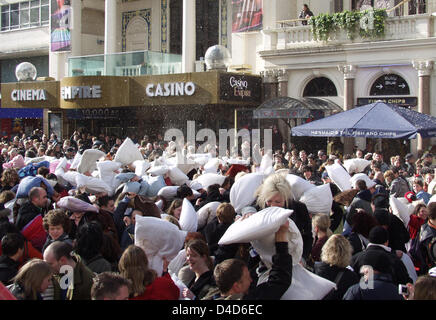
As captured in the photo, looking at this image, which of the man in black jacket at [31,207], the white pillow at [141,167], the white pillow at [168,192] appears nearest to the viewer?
the man in black jacket at [31,207]

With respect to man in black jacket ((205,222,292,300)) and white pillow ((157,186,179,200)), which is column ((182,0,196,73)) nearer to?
white pillow ((157,186,179,200))

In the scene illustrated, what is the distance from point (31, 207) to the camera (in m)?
6.88

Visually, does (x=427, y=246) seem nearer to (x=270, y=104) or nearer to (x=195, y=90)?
(x=270, y=104)

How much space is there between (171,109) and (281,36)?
604cm

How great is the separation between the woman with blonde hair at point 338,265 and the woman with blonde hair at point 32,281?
2.17 meters

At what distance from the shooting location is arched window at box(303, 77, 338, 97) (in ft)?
68.5

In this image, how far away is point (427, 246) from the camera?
615 cm

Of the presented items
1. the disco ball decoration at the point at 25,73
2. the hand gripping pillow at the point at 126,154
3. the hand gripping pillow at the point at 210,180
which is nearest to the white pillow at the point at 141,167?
the hand gripping pillow at the point at 126,154

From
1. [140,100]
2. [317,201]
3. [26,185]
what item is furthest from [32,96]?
[317,201]

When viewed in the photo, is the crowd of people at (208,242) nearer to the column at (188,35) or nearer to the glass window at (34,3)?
the column at (188,35)

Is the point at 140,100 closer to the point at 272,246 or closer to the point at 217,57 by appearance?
the point at 217,57

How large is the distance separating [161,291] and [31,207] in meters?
3.25

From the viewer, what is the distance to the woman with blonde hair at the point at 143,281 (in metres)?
4.14

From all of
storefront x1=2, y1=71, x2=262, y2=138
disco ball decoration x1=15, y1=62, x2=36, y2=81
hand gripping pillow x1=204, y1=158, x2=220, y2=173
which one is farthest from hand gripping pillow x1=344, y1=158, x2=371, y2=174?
disco ball decoration x1=15, y1=62, x2=36, y2=81
